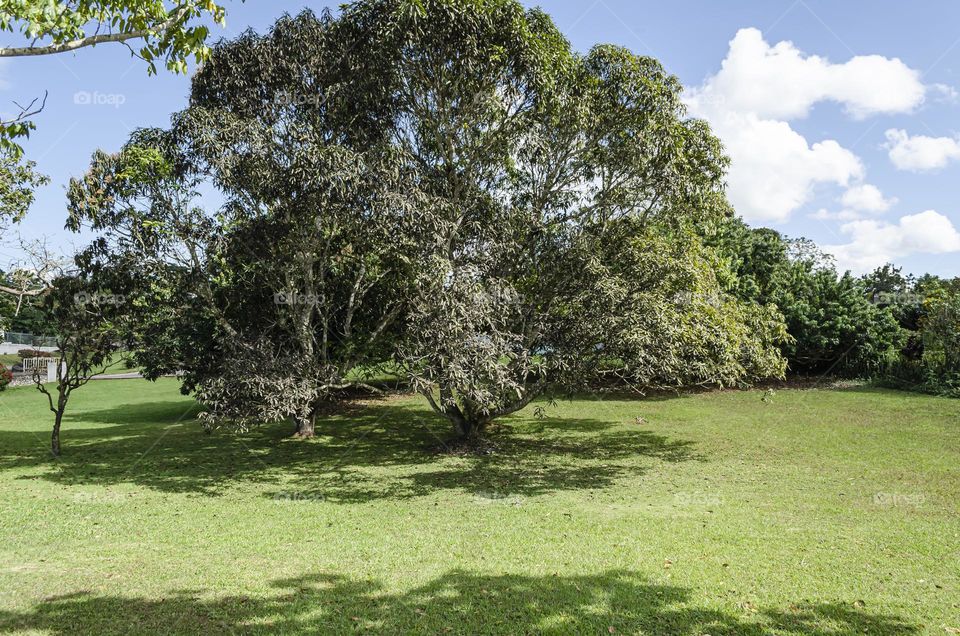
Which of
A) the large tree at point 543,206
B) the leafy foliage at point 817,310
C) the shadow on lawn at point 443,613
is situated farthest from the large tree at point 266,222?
the leafy foliage at point 817,310

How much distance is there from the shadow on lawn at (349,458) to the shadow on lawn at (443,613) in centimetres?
439

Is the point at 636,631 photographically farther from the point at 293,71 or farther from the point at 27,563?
the point at 293,71

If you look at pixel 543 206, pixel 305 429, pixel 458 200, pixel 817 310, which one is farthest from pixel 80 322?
pixel 817 310

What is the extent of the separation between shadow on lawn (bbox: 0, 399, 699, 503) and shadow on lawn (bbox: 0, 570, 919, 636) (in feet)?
14.4

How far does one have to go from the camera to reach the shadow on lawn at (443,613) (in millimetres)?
5141

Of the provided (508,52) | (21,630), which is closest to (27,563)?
(21,630)

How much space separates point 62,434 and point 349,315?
35.1 ft

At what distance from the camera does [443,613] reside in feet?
17.9

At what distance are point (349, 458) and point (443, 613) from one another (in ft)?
29.9

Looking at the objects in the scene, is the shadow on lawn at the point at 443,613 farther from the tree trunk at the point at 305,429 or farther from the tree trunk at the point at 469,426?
the tree trunk at the point at 305,429

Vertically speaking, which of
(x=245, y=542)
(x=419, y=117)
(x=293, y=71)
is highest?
(x=293, y=71)

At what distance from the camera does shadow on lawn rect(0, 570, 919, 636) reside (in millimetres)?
5141

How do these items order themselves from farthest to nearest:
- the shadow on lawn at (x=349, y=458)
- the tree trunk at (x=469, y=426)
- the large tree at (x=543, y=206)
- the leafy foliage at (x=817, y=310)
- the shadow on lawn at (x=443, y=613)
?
the leafy foliage at (x=817, y=310) < the tree trunk at (x=469, y=426) < the shadow on lawn at (x=349, y=458) < the large tree at (x=543, y=206) < the shadow on lawn at (x=443, y=613)

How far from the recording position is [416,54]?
11.2m
